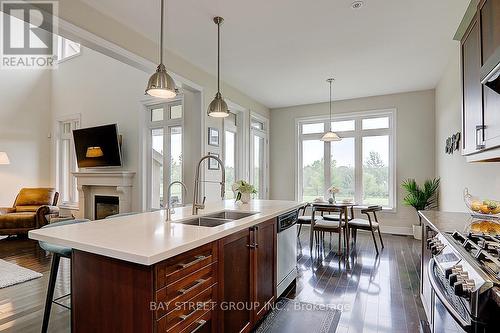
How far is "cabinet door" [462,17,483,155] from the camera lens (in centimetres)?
180

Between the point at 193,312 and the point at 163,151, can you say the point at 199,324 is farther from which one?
the point at 163,151

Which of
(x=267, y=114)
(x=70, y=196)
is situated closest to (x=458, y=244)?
(x=267, y=114)

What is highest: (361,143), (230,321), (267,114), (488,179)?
(267,114)

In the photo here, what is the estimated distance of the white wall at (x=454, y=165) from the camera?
267cm

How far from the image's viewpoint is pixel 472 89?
195cm

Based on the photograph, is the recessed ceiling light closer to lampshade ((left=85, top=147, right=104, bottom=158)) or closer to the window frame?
the window frame

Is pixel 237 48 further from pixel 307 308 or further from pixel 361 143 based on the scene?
pixel 361 143

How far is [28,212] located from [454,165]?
24.5 feet

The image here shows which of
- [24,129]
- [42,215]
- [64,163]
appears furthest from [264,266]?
[24,129]

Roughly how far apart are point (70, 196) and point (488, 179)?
7916 millimetres

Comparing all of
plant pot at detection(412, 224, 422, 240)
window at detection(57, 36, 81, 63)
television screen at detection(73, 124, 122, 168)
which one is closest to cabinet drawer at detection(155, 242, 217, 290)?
television screen at detection(73, 124, 122, 168)

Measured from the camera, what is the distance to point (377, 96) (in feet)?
19.2

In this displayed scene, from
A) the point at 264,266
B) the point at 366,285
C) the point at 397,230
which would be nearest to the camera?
the point at 264,266

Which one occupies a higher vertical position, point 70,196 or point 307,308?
point 70,196
